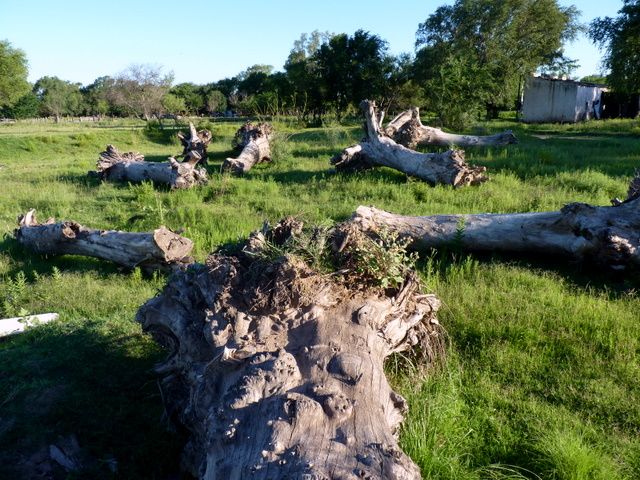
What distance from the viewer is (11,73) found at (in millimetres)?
32844

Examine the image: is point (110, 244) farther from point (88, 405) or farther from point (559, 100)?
point (559, 100)

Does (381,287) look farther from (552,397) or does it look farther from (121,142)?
(121,142)

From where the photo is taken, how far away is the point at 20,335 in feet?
16.0

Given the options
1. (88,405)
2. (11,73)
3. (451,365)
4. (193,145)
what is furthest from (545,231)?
(11,73)

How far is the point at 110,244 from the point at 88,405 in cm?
353

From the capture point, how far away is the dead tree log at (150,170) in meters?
10.6

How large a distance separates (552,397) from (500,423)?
524 millimetres

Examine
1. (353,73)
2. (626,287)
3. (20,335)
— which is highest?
(353,73)

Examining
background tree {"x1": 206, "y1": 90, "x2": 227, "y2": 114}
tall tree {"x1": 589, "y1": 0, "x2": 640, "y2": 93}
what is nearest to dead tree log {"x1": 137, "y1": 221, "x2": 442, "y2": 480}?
tall tree {"x1": 589, "y1": 0, "x2": 640, "y2": 93}

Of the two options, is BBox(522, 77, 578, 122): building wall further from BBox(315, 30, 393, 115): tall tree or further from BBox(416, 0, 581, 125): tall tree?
BBox(315, 30, 393, 115): tall tree

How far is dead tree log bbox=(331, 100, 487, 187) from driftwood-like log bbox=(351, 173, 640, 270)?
3.06 meters

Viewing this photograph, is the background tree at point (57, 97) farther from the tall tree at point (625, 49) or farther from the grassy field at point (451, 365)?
the grassy field at point (451, 365)

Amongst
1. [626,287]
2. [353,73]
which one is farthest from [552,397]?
[353,73]

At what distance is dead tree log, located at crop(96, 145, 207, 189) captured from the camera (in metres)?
10.6
